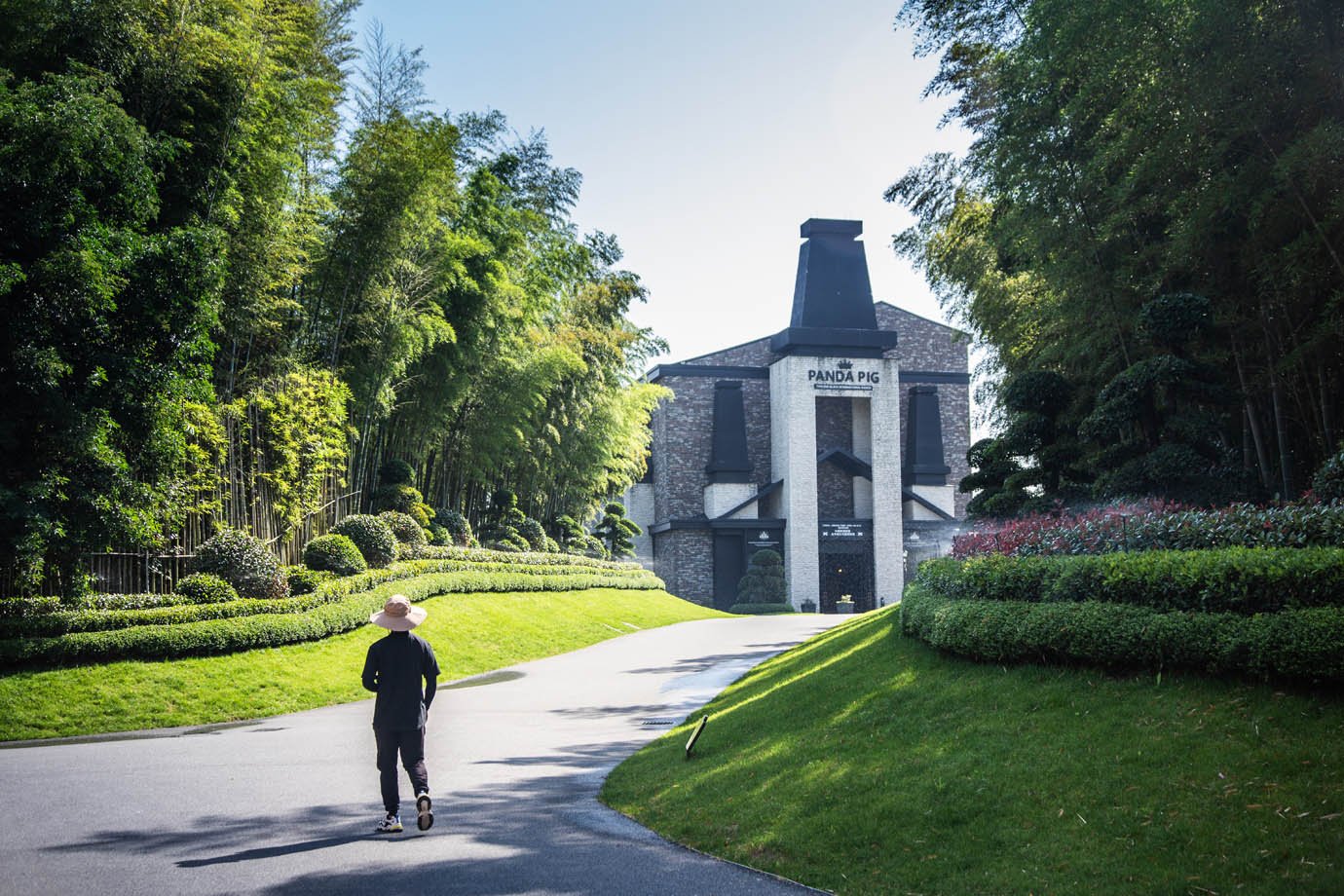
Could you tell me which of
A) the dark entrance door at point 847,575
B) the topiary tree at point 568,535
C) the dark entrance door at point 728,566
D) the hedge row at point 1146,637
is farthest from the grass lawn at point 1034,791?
the dark entrance door at point 847,575

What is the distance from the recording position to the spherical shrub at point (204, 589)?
1352cm

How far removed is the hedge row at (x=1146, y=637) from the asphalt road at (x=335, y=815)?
2886 millimetres

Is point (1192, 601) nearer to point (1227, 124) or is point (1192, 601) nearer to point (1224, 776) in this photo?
point (1224, 776)

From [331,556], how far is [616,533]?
21283 millimetres

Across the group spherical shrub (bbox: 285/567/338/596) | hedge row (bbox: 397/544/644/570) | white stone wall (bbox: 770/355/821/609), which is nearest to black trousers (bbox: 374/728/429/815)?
spherical shrub (bbox: 285/567/338/596)

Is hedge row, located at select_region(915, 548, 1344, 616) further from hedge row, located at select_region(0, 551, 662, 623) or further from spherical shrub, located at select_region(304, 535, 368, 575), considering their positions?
spherical shrub, located at select_region(304, 535, 368, 575)

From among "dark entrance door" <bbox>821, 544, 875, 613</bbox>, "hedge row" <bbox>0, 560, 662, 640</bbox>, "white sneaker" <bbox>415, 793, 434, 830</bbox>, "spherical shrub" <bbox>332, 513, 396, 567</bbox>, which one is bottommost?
"dark entrance door" <bbox>821, 544, 875, 613</bbox>

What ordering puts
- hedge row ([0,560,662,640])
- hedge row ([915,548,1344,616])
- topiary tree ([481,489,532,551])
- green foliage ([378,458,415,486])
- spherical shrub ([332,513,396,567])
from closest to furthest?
1. hedge row ([915,548,1344,616])
2. hedge row ([0,560,662,640])
3. spherical shrub ([332,513,396,567])
4. green foliage ([378,458,415,486])
5. topiary tree ([481,489,532,551])

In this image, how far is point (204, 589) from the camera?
1359cm

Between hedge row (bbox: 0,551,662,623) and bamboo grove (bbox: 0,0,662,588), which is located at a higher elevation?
bamboo grove (bbox: 0,0,662,588)

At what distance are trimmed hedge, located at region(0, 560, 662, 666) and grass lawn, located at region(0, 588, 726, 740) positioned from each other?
5.9 inches

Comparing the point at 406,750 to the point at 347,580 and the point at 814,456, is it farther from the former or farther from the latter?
the point at 814,456

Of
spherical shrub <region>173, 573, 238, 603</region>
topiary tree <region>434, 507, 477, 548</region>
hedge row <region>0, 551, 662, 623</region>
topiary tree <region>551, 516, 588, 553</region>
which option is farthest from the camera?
topiary tree <region>551, 516, 588, 553</region>

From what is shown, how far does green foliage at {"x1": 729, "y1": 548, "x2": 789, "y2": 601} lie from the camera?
36.9m
